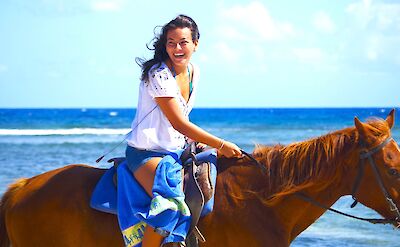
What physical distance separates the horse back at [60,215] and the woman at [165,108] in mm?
370

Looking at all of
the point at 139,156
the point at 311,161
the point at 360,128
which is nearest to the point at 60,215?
the point at 139,156

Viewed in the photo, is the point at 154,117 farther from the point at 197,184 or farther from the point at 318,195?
the point at 318,195

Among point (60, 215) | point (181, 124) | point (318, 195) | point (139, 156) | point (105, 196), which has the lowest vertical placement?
point (60, 215)

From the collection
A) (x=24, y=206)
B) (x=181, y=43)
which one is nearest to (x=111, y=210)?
(x=24, y=206)

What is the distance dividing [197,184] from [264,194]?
1.37 ft

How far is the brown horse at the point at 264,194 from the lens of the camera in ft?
12.7

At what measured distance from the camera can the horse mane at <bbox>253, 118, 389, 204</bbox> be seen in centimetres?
396

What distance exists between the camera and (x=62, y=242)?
428 centimetres

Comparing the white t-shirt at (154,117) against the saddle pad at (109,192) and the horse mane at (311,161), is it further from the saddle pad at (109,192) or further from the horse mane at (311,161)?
the horse mane at (311,161)

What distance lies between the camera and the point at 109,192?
4184mm

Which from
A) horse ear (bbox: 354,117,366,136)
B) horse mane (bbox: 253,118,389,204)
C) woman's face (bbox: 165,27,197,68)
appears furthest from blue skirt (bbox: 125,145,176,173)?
horse ear (bbox: 354,117,366,136)

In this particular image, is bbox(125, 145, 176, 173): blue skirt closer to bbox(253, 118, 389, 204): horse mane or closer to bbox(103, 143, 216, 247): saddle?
bbox(103, 143, 216, 247): saddle

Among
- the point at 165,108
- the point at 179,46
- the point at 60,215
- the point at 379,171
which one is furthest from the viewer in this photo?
the point at 60,215

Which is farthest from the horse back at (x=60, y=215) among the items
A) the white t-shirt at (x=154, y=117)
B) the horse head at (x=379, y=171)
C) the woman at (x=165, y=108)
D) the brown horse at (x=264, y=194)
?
the horse head at (x=379, y=171)
